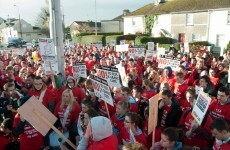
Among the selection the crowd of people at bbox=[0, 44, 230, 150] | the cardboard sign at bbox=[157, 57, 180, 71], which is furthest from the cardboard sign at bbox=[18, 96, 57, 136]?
the cardboard sign at bbox=[157, 57, 180, 71]

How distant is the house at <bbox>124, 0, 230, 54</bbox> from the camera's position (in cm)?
3244

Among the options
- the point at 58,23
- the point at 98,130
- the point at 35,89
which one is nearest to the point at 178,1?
the point at 58,23

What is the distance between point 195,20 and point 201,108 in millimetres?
34488

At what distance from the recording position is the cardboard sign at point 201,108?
429 cm

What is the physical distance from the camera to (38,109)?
4.29 meters

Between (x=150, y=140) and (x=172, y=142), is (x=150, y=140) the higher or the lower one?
the lower one

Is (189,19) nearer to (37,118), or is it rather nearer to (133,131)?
(133,131)

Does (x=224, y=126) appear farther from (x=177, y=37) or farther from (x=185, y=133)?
(x=177, y=37)

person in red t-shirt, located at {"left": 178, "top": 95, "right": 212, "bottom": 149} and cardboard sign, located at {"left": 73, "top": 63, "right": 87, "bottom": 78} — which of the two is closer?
person in red t-shirt, located at {"left": 178, "top": 95, "right": 212, "bottom": 149}

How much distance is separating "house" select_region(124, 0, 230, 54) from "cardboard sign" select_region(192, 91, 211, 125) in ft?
85.7

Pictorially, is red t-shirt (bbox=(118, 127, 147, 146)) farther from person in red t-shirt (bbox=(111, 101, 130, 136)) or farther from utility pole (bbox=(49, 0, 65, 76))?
utility pole (bbox=(49, 0, 65, 76))

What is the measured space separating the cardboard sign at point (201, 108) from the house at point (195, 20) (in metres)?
26.1

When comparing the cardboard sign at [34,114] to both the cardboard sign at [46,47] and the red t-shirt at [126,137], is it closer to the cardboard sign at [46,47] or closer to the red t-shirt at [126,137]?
the red t-shirt at [126,137]

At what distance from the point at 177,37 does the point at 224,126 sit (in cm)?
3716
